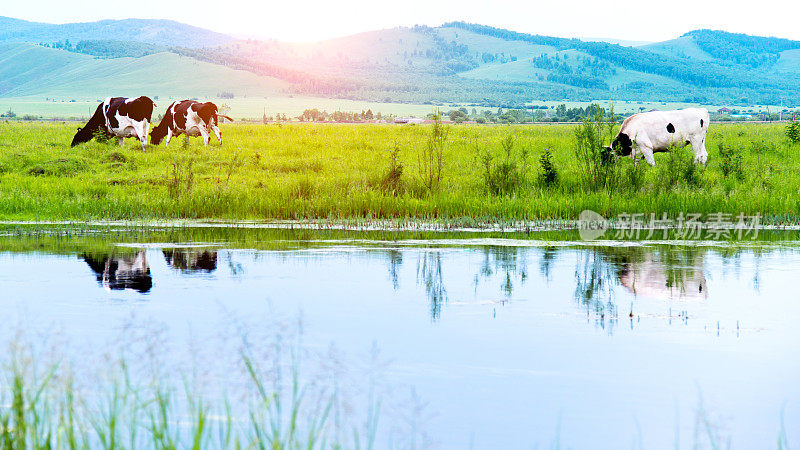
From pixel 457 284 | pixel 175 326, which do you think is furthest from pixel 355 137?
pixel 175 326

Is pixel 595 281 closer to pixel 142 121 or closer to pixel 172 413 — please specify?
pixel 172 413

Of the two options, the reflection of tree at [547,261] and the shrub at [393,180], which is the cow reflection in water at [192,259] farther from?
the shrub at [393,180]

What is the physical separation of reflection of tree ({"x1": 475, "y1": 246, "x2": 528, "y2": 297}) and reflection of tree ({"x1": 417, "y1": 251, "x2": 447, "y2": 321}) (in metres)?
0.50

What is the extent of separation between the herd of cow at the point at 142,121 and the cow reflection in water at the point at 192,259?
51.5 feet

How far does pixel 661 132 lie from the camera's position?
27.4 meters

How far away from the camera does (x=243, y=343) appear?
8320mm

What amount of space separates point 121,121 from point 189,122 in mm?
2516

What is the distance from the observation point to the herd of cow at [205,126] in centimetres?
2711

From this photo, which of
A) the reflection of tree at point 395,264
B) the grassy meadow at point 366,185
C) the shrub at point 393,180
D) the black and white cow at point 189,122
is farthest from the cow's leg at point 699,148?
the reflection of tree at point 395,264

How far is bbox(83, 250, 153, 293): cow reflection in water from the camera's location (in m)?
11.5

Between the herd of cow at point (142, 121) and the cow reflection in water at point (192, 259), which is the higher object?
the herd of cow at point (142, 121)

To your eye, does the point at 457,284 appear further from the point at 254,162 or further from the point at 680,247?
the point at 254,162

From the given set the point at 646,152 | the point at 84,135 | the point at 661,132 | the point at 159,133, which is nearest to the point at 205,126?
the point at 159,133

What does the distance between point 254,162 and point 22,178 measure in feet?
19.7
